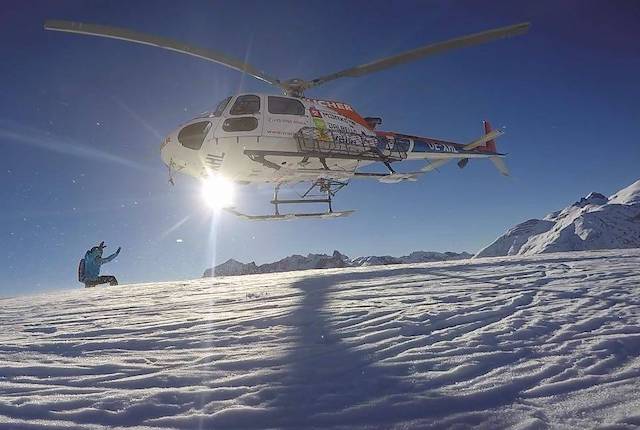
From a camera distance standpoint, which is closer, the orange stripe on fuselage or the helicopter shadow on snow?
the helicopter shadow on snow

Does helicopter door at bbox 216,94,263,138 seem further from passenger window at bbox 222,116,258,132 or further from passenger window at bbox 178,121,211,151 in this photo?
passenger window at bbox 178,121,211,151

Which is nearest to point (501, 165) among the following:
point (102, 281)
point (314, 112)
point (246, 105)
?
point (314, 112)

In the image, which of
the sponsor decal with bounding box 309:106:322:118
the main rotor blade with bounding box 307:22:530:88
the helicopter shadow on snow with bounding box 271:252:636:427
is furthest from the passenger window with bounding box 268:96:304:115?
the helicopter shadow on snow with bounding box 271:252:636:427

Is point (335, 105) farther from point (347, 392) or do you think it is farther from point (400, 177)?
point (347, 392)

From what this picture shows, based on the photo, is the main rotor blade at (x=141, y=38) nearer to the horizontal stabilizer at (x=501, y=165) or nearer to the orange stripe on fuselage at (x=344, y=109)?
the orange stripe on fuselage at (x=344, y=109)

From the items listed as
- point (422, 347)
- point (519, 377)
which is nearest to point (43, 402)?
point (422, 347)

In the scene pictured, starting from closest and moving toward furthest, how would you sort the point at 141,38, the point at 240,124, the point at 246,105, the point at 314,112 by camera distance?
the point at 141,38 < the point at 240,124 < the point at 246,105 < the point at 314,112
